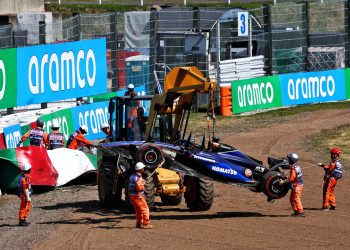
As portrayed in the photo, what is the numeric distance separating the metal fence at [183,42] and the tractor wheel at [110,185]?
45.0 ft

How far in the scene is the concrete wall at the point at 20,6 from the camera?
1949 inches

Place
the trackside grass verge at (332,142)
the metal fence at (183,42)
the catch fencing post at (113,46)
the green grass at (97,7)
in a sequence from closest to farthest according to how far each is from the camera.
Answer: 1. the trackside grass verge at (332,142)
2. the catch fencing post at (113,46)
3. the metal fence at (183,42)
4. the green grass at (97,7)

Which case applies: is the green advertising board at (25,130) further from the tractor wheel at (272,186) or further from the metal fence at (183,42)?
the tractor wheel at (272,186)

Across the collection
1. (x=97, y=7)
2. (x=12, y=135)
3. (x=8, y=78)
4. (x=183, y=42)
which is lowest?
(x=12, y=135)

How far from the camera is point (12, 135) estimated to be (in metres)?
24.3

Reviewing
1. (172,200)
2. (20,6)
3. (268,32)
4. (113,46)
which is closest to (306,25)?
(268,32)

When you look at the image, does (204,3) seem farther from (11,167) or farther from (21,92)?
(11,167)

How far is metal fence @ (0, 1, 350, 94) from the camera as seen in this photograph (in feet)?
114

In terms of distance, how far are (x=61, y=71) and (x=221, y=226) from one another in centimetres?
1232

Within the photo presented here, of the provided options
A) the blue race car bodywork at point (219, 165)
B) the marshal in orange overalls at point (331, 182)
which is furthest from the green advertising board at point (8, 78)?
the marshal in orange overalls at point (331, 182)

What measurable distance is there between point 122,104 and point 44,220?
3.23m

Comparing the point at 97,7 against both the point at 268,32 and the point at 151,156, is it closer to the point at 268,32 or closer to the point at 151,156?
the point at 268,32

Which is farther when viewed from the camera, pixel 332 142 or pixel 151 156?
pixel 332 142

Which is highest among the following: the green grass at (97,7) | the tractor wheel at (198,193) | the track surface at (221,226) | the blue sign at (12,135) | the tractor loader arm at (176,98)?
the green grass at (97,7)
